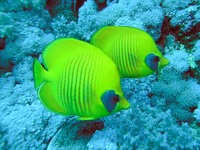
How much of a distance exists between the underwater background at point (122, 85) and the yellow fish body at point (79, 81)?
2.44 ft

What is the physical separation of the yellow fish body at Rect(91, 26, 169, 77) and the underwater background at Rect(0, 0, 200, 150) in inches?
22.7

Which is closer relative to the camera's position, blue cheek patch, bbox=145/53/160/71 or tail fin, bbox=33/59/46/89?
tail fin, bbox=33/59/46/89

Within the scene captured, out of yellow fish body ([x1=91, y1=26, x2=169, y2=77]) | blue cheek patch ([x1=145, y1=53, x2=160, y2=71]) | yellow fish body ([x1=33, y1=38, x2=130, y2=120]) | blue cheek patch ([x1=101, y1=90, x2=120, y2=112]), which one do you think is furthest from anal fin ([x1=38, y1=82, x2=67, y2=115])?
blue cheek patch ([x1=145, y1=53, x2=160, y2=71])

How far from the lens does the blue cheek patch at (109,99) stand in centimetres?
120

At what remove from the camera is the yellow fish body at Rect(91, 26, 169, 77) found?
1.66 meters

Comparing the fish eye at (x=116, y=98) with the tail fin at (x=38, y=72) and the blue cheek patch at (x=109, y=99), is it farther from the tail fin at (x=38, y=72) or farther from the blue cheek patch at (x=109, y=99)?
the tail fin at (x=38, y=72)

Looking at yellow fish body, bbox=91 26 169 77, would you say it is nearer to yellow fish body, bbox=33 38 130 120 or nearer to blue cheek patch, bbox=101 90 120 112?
yellow fish body, bbox=33 38 130 120

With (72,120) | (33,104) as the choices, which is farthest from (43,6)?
(72,120)

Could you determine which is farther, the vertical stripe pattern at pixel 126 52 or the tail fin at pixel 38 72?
the vertical stripe pattern at pixel 126 52

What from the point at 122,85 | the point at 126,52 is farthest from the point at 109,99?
the point at 122,85

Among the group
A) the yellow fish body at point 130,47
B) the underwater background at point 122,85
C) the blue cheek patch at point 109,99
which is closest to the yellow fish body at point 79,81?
the blue cheek patch at point 109,99

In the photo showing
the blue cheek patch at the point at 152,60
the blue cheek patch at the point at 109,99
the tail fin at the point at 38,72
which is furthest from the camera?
the blue cheek patch at the point at 152,60

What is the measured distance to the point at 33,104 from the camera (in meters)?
2.33

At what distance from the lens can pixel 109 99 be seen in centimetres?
121
